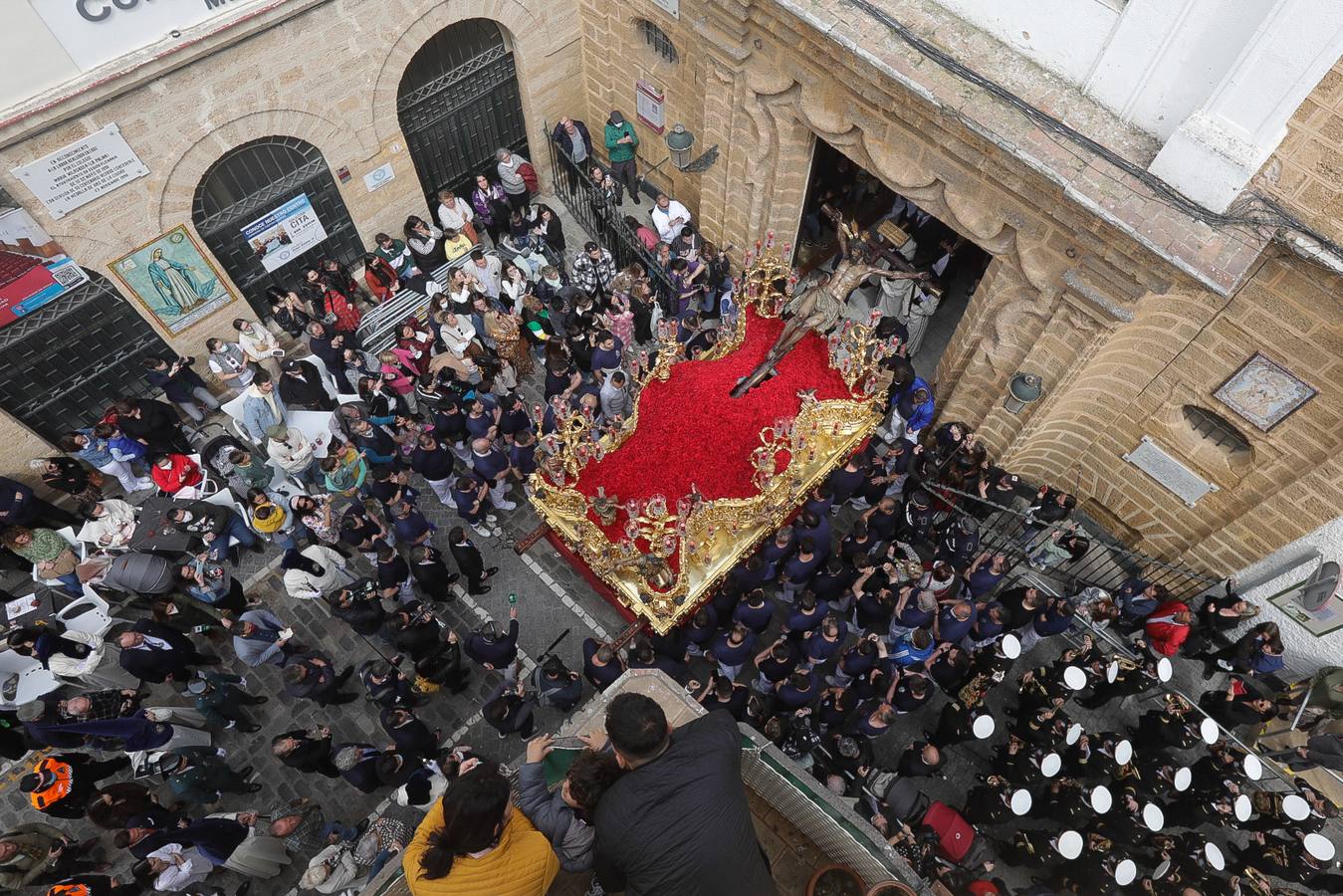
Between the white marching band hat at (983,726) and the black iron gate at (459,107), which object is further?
the black iron gate at (459,107)

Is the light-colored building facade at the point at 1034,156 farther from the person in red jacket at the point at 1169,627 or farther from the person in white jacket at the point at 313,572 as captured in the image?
the person in white jacket at the point at 313,572

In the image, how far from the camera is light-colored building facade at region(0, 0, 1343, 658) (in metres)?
7.00

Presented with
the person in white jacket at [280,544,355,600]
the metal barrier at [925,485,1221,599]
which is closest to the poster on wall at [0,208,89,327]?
the person in white jacket at [280,544,355,600]

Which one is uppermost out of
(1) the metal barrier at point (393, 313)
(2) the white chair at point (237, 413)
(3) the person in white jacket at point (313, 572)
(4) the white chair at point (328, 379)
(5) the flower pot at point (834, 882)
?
(1) the metal barrier at point (393, 313)

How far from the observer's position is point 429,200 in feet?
44.6

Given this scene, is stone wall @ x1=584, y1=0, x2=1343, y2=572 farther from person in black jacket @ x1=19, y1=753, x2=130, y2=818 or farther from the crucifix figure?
person in black jacket @ x1=19, y1=753, x2=130, y2=818

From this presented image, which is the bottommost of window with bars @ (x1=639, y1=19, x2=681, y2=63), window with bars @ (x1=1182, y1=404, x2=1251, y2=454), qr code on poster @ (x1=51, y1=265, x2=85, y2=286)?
window with bars @ (x1=1182, y1=404, x2=1251, y2=454)

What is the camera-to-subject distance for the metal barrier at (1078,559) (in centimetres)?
991

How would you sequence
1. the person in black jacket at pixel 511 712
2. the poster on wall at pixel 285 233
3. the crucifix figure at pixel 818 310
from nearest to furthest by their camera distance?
1. the person in black jacket at pixel 511 712
2. the crucifix figure at pixel 818 310
3. the poster on wall at pixel 285 233

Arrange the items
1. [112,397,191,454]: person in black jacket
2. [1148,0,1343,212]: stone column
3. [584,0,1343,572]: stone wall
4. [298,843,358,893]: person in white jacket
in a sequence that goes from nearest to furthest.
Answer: [1148,0,1343,212]: stone column < [298,843,358,893]: person in white jacket < [584,0,1343,572]: stone wall < [112,397,191,454]: person in black jacket

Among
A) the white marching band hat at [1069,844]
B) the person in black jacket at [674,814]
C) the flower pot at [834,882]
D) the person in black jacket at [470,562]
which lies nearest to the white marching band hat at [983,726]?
the white marching band hat at [1069,844]

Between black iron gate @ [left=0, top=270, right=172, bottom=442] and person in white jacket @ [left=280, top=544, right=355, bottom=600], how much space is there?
15.0ft

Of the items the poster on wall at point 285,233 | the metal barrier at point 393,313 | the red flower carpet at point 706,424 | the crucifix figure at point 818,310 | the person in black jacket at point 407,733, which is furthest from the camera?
Result: the metal barrier at point 393,313

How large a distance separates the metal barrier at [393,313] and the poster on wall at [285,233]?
4.69 ft
